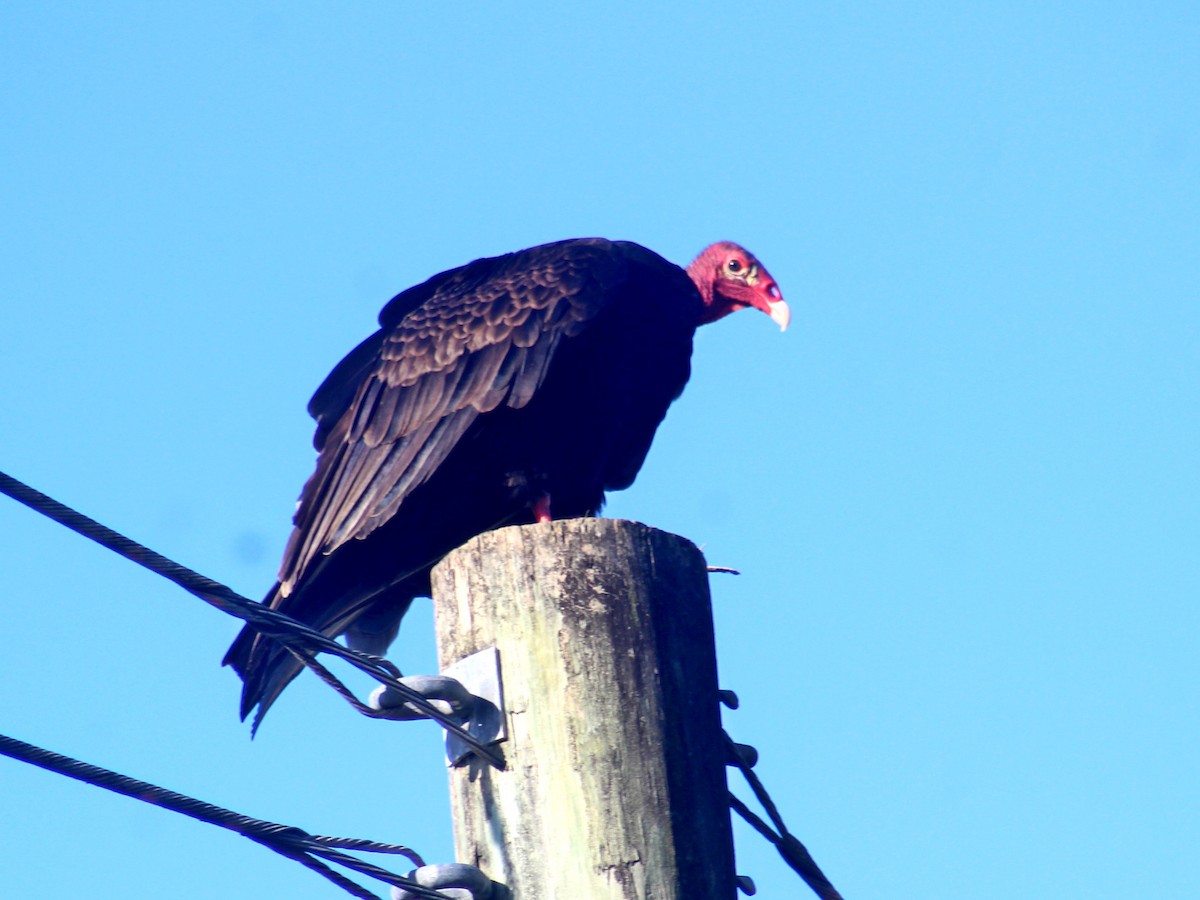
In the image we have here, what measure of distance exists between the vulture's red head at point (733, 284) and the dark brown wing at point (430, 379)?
2.95 ft

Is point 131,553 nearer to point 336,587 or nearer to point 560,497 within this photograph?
point 336,587

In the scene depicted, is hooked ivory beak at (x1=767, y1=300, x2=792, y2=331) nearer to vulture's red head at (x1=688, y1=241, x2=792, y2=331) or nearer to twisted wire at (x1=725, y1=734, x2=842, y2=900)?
vulture's red head at (x1=688, y1=241, x2=792, y2=331)

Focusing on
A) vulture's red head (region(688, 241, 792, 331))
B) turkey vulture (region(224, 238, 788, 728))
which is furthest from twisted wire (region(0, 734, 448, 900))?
vulture's red head (region(688, 241, 792, 331))

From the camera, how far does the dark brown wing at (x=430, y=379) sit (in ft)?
12.1

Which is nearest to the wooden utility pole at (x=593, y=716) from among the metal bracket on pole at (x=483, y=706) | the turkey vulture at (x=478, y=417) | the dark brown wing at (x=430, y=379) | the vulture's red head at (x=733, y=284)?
the metal bracket on pole at (x=483, y=706)

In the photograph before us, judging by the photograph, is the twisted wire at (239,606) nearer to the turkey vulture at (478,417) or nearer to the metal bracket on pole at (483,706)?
the metal bracket on pole at (483,706)

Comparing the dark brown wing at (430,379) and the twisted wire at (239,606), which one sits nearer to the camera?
the twisted wire at (239,606)

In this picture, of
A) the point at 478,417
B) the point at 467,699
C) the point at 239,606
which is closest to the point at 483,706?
the point at 467,699

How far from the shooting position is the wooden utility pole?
1.92 metres

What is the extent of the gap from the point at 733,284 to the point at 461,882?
3448 millimetres

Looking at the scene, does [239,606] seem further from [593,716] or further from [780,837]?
[780,837]

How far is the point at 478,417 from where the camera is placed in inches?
150

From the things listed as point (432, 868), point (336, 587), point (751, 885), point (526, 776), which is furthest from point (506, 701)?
point (336, 587)

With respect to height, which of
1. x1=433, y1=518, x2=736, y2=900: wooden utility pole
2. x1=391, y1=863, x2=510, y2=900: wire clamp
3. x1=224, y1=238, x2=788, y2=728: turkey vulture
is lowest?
x1=391, y1=863, x2=510, y2=900: wire clamp
